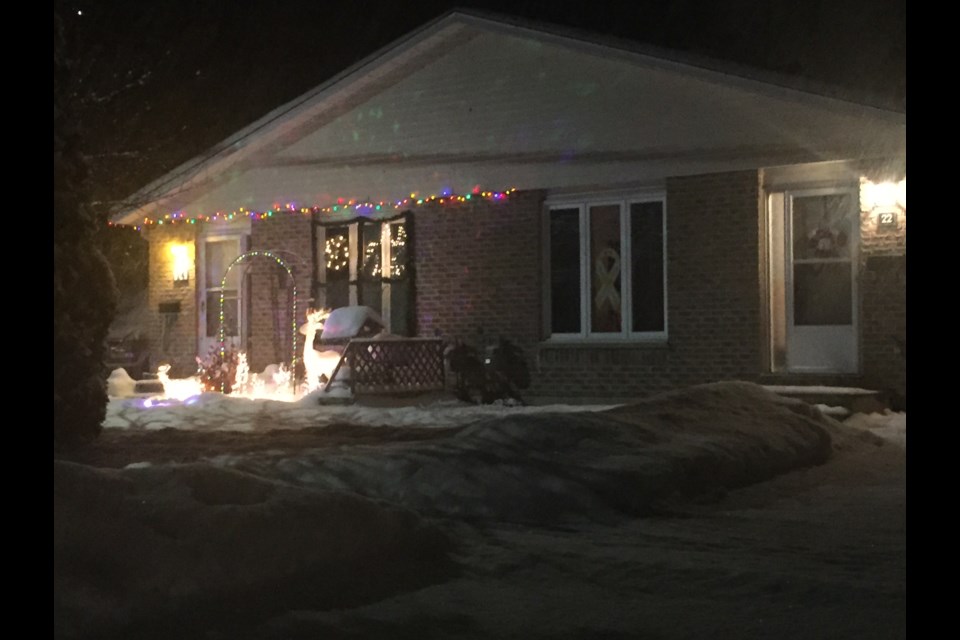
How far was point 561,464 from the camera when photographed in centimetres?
726

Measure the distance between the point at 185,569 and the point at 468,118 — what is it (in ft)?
37.2

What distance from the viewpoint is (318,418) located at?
1245 cm

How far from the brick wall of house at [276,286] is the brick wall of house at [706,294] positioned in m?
5.76

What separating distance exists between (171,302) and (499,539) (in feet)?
46.2

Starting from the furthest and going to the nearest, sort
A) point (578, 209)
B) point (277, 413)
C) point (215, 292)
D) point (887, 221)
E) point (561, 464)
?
point (215, 292) < point (578, 209) < point (277, 413) < point (887, 221) < point (561, 464)

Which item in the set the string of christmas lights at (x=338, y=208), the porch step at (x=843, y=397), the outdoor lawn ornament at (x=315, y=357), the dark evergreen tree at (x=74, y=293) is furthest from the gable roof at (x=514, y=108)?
the dark evergreen tree at (x=74, y=293)

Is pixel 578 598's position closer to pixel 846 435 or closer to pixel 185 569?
pixel 185 569

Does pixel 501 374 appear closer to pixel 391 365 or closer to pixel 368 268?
pixel 391 365

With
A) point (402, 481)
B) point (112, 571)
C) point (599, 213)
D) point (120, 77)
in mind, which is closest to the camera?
point (112, 571)

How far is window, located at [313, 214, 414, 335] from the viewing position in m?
16.0

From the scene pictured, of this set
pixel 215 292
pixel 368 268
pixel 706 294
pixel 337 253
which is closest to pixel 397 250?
pixel 368 268

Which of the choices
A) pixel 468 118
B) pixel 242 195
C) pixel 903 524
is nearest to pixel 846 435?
pixel 903 524
